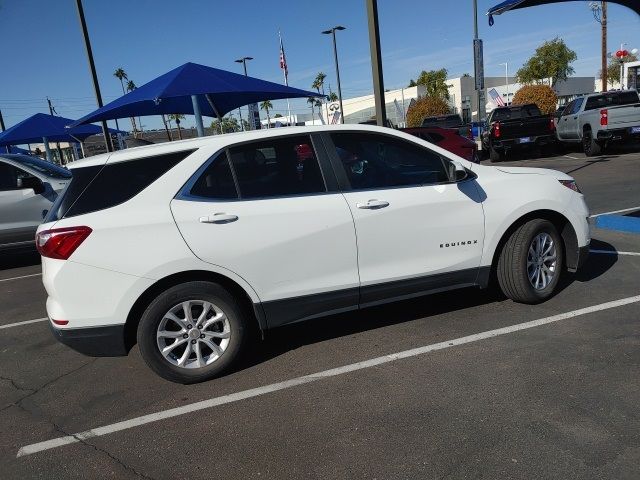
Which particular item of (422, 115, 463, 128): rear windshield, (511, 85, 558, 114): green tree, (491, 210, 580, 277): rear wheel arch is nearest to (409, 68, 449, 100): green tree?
(511, 85, 558, 114): green tree

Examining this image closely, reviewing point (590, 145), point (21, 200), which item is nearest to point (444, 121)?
point (590, 145)

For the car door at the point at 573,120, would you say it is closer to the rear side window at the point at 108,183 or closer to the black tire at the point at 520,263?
the black tire at the point at 520,263

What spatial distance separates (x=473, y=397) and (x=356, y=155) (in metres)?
2.00

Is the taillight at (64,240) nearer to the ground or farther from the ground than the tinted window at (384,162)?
nearer to the ground

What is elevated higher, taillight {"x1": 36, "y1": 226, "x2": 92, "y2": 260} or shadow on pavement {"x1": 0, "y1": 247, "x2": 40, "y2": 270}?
taillight {"x1": 36, "y1": 226, "x2": 92, "y2": 260}

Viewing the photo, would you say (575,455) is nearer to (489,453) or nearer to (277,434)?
(489,453)

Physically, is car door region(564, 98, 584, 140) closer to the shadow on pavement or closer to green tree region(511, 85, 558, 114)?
the shadow on pavement

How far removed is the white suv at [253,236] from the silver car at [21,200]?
18.4 feet

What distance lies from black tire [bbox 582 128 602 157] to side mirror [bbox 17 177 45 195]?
1465 cm

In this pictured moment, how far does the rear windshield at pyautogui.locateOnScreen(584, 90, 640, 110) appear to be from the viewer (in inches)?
650

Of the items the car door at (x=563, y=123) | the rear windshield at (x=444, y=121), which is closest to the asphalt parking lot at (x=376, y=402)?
the car door at (x=563, y=123)

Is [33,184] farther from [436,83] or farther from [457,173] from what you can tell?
[436,83]

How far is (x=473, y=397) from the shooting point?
3271mm

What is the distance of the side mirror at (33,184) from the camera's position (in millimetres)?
8259
